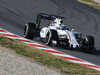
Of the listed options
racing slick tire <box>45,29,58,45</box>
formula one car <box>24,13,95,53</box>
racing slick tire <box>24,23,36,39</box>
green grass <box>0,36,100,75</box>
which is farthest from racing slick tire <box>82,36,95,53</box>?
racing slick tire <box>24,23,36,39</box>

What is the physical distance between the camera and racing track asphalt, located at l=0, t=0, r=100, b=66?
1958cm

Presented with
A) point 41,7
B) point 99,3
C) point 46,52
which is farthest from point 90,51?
point 99,3

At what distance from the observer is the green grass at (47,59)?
1070 cm

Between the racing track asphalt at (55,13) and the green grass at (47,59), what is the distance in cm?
207

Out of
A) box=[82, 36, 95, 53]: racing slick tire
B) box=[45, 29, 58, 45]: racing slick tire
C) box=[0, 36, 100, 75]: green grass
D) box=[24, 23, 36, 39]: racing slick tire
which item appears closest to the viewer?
box=[0, 36, 100, 75]: green grass

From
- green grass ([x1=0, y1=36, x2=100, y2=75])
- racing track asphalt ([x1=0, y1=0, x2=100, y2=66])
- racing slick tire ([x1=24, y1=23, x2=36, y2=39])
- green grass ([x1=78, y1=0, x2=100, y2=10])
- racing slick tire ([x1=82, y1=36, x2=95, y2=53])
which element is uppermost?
green grass ([x1=78, y1=0, x2=100, y2=10])

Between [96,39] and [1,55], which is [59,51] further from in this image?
[96,39]

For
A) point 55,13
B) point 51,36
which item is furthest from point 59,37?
point 55,13

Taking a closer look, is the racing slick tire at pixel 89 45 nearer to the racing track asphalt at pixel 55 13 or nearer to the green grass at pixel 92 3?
the racing track asphalt at pixel 55 13

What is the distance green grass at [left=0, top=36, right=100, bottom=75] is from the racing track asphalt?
2065mm

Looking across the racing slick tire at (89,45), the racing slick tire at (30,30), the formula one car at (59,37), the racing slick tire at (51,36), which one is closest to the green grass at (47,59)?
the racing slick tire at (51,36)

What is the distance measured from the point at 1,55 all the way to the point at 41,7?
17.8 meters

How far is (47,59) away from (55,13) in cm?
1561

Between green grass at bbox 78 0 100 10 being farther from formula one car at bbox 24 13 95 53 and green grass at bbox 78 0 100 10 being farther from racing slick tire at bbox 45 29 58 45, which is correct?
racing slick tire at bbox 45 29 58 45
